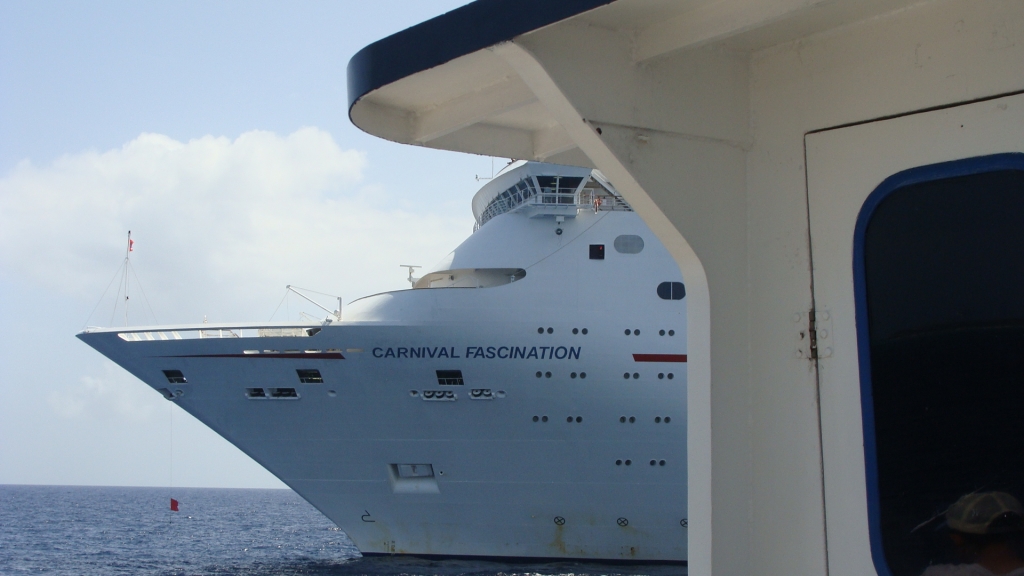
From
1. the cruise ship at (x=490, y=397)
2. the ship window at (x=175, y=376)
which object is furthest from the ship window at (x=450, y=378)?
the ship window at (x=175, y=376)

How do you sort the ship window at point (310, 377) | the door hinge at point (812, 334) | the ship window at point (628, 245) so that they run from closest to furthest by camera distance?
the door hinge at point (812, 334), the ship window at point (310, 377), the ship window at point (628, 245)

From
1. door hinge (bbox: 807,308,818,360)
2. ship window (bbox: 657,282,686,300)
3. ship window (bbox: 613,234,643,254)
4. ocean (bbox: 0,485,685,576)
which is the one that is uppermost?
ship window (bbox: 613,234,643,254)

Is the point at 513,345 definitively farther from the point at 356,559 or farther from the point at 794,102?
the point at 794,102

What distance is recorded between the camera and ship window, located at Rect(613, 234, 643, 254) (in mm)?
17266

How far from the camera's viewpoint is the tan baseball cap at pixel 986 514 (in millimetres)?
1932

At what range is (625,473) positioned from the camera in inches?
651

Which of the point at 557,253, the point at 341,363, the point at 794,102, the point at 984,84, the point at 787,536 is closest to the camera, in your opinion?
the point at 984,84

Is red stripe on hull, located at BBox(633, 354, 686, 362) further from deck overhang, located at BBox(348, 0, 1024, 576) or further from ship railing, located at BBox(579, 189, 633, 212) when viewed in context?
deck overhang, located at BBox(348, 0, 1024, 576)

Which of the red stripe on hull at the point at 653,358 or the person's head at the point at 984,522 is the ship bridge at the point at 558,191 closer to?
the red stripe on hull at the point at 653,358

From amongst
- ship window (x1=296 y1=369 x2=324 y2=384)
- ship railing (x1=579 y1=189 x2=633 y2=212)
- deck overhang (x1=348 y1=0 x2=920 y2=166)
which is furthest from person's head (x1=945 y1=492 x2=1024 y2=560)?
ship railing (x1=579 y1=189 x2=633 y2=212)

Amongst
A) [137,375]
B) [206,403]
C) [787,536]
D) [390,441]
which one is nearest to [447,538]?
[390,441]

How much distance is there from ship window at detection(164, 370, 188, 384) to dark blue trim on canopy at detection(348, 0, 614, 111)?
16008mm

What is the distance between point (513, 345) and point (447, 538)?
14.2 feet

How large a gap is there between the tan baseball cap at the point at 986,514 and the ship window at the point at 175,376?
17.2 m
